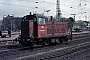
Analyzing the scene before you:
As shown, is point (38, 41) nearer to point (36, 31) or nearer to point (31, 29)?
point (36, 31)

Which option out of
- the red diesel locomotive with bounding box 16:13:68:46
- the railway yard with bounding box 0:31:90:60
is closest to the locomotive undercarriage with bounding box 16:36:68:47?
the red diesel locomotive with bounding box 16:13:68:46

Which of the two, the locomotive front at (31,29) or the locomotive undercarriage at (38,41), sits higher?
the locomotive front at (31,29)

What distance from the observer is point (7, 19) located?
393 feet

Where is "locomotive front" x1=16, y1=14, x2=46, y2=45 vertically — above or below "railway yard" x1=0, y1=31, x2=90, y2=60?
above

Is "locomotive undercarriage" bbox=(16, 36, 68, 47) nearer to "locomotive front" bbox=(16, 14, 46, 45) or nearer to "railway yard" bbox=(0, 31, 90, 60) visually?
"locomotive front" bbox=(16, 14, 46, 45)

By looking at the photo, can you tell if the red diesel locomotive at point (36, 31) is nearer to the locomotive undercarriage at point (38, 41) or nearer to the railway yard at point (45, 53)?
the locomotive undercarriage at point (38, 41)

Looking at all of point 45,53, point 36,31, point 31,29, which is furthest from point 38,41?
point 45,53

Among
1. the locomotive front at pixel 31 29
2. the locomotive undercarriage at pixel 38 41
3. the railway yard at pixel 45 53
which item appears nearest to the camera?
the railway yard at pixel 45 53

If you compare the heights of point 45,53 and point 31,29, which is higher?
point 31,29

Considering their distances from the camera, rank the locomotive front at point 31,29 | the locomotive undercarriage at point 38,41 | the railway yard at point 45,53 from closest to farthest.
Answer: the railway yard at point 45,53, the locomotive undercarriage at point 38,41, the locomotive front at point 31,29

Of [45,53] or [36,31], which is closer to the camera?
[45,53]

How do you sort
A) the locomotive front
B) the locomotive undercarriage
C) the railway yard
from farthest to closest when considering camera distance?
the locomotive front < the locomotive undercarriage < the railway yard

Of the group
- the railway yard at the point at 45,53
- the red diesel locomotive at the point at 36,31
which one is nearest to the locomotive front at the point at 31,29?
the red diesel locomotive at the point at 36,31

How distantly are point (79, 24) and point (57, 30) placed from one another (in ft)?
342
